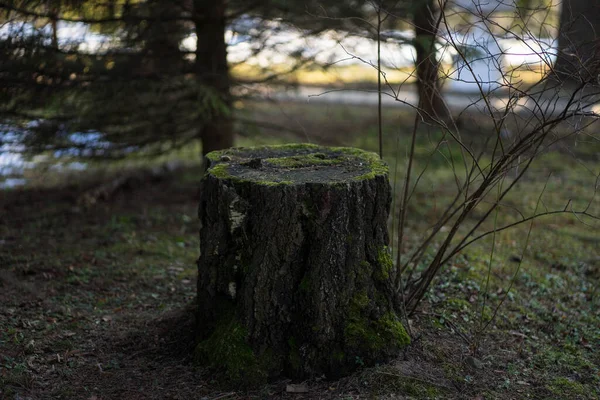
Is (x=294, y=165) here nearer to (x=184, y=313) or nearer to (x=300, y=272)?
(x=300, y=272)

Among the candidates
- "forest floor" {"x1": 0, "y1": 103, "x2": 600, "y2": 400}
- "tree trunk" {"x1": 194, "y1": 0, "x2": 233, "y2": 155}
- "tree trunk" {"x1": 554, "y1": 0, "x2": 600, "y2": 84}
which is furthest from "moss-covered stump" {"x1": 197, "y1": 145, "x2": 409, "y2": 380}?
"tree trunk" {"x1": 194, "y1": 0, "x2": 233, "y2": 155}

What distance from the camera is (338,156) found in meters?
4.23

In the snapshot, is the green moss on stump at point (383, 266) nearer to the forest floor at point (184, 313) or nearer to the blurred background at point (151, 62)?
the forest floor at point (184, 313)

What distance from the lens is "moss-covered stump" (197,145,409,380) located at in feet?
11.3

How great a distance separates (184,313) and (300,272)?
1.30 m

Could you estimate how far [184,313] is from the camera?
4367 millimetres

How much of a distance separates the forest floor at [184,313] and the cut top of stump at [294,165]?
0.59 meters

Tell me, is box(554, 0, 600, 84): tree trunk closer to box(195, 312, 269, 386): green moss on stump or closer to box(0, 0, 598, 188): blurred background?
box(0, 0, 598, 188): blurred background

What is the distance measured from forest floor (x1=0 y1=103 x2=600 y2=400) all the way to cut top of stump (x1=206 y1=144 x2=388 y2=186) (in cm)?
59

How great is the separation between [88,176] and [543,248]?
6.69 metres

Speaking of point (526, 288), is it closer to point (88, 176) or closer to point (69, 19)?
point (69, 19)

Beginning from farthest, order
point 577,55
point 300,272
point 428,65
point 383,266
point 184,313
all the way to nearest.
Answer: point 184,313 < point 428,65 < point 383,266 < point 300,272 < point 577,55

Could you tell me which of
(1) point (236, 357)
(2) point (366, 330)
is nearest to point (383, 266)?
(2) point (366, 330)

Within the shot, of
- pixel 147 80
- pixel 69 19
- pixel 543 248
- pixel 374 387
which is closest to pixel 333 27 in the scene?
pixel 147 80
